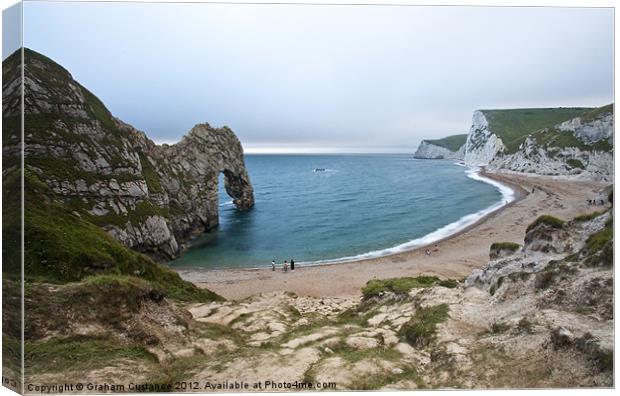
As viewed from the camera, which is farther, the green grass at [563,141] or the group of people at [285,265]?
the group of people at [285,265]

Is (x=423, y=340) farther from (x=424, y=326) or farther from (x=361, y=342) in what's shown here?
(x=361, y=342)

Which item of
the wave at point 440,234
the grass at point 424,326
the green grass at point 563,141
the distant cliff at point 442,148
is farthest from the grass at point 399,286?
the distant cliff at point 442,148

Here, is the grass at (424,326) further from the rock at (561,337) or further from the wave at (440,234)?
the wave at (440,234)

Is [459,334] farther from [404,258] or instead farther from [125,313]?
[404,258]

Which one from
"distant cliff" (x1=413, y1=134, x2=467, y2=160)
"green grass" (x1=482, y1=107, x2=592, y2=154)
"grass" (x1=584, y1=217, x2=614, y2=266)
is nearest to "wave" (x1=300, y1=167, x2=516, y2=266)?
"green grass" (x1=482, y1=107, x2=592, y2=154)

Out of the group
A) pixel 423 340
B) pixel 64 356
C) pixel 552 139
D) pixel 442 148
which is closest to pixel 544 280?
pixel 423 340

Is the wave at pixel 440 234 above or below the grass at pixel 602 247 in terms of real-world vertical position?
below
